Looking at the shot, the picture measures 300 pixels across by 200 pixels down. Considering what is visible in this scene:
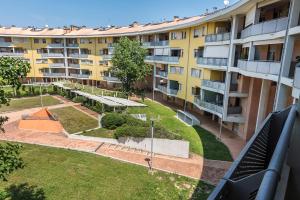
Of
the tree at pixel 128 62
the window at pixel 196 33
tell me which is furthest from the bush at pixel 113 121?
the window at pixel 196 33

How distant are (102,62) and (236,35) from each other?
131 ft

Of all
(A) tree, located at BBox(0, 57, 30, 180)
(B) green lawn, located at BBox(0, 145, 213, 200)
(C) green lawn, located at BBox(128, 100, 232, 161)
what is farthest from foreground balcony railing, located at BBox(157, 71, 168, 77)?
(A) tree, located at BBox(0, 57, 30, 180)

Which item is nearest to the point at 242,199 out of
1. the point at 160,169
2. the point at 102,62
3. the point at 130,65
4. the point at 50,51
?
the point at 160,169

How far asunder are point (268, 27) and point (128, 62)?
22405mm

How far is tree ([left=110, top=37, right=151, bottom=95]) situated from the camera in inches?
1496

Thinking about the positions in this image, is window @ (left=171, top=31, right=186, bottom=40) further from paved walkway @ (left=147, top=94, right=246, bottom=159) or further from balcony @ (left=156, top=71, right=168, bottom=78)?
paved walkway @ (left=147, top=94, right=246, bottom=159)

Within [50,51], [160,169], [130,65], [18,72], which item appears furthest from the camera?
[50,51]

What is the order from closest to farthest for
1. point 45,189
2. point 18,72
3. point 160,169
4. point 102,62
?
point 18,72 < point 45,189 < point 160,169 < point 102,62

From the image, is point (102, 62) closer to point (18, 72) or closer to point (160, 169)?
point (160, 169)

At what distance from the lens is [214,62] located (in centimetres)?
3033

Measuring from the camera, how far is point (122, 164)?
2156 centimetres

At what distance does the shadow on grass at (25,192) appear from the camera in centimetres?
1570

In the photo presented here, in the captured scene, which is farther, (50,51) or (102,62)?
(50,51)

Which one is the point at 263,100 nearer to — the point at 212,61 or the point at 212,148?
the point at 212,148
